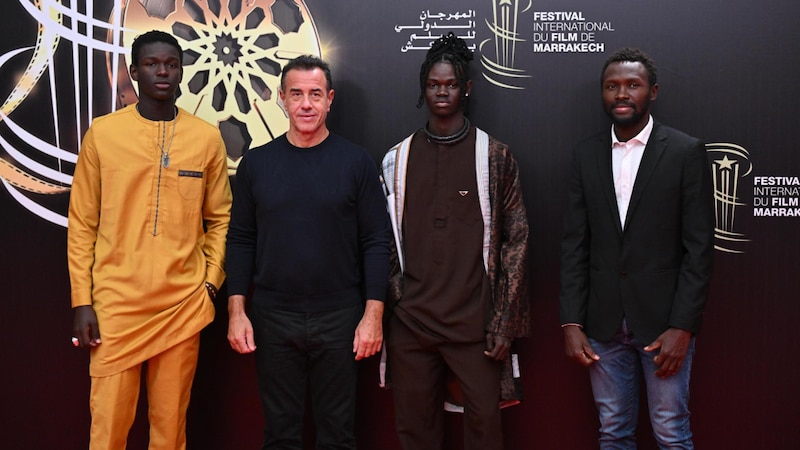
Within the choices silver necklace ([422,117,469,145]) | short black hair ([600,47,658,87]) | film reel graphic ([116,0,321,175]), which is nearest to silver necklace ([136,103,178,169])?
film reel graphic ([116,0,321,175])

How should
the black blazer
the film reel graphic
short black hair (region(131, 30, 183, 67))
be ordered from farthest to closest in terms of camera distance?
the film reel graphic
short black hair (region(131, 30, 183, 67))
the black blazer

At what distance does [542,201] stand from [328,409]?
1351 mm

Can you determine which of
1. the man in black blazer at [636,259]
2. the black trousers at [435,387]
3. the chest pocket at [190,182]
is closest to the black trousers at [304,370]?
the black trousers at [435,387]

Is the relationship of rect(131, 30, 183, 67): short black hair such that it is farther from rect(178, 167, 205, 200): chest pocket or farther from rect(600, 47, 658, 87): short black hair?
rect(600, 47, 658, 87): short black hair

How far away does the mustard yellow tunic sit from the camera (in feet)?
8.95

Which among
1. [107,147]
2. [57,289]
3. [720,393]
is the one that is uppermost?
[107,147]

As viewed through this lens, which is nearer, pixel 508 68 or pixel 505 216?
pixel 505 216

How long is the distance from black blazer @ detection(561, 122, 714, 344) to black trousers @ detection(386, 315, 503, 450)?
0.41 metres

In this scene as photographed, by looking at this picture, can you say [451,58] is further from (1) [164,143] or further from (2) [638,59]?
(1) [164,143]

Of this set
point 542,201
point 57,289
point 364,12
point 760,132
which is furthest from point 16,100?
point 760,132

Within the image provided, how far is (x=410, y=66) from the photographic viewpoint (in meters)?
3.25

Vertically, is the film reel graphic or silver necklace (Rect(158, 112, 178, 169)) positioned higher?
the film reel graphic

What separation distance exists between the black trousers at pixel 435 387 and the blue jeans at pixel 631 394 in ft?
1.36

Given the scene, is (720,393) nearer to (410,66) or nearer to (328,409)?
(328,409)
